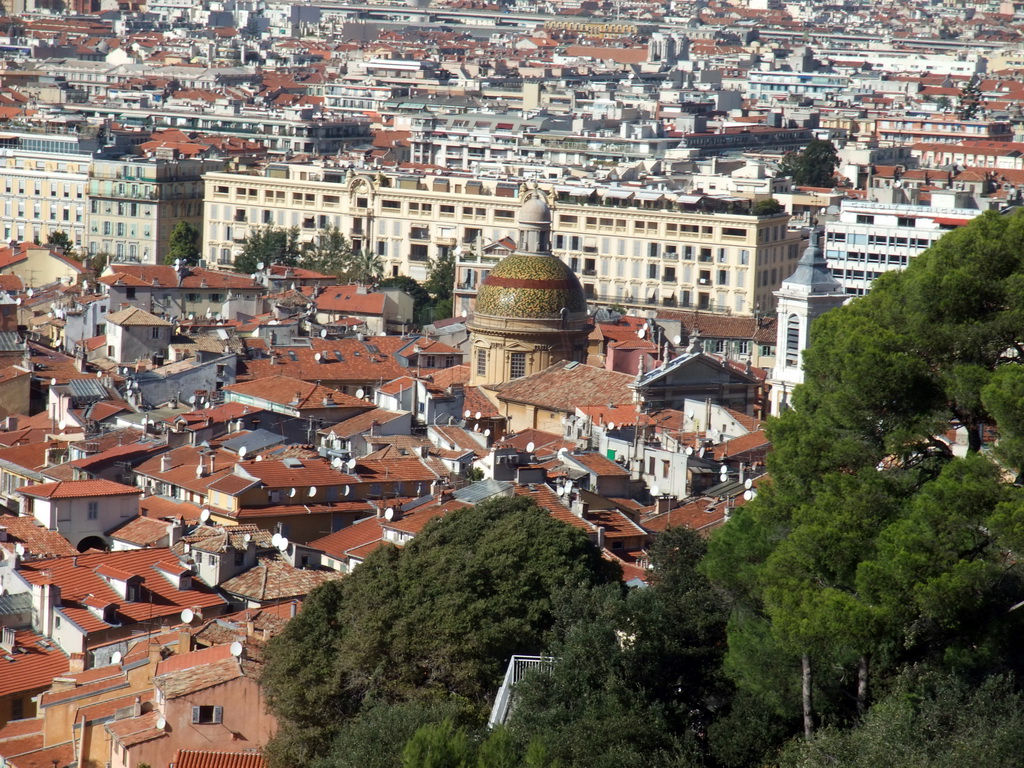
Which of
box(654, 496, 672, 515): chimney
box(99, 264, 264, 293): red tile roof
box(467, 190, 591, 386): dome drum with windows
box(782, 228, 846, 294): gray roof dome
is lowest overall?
box(99, 264, 264, 293): red tile roof

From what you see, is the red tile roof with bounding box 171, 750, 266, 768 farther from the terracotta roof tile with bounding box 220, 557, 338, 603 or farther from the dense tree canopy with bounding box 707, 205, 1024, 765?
the dense tree canopy with bounding box 707, 205, 1024, 765

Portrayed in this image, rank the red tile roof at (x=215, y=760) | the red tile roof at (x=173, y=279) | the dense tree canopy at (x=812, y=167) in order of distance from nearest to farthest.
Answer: the red tile roof at (x=215, y=760) < the red tile roof at (x=173, y=279) < the dense tree canopy at (x=812, y=167)

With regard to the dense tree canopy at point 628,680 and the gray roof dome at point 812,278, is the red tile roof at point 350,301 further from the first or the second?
the dense tree canopy at point 628,680

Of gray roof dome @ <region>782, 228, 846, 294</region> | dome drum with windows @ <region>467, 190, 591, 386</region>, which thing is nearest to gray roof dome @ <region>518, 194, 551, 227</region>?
dome drum with windows @ <region>467, 190, 591, 386</region>

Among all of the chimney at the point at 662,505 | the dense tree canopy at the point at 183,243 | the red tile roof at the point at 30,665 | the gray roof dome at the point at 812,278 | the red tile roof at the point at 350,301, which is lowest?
the dense tree canopy at the point at 183,243

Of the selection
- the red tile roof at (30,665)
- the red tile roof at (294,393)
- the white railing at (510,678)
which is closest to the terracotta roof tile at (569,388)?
the red tile roof at (294,393)

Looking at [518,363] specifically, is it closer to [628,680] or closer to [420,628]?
[420,628]

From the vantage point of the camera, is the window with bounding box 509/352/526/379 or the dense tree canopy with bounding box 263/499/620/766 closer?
the dense tree canopy with bounding box 263/499/620/766
